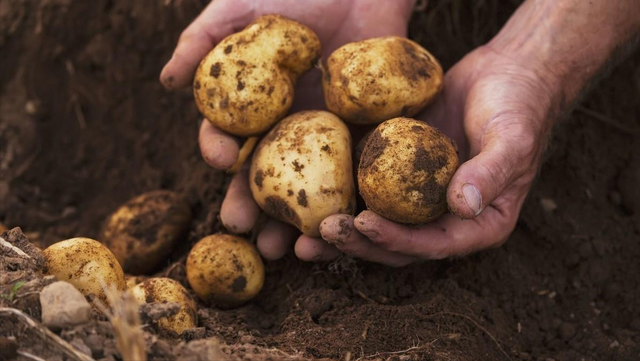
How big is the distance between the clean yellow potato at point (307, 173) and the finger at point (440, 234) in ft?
0.62

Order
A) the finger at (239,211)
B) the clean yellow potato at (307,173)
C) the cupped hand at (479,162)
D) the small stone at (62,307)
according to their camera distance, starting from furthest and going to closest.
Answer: the finger at (239,211)
the clean yellow potato at (307,173)
the cupped hand at (479,162)
the small stone at (62,307)

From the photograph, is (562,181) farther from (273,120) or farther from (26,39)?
(26,39)

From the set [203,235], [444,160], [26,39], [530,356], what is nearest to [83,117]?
[26,39]

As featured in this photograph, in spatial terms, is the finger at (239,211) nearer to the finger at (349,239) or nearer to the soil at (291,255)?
the soil at (291,255)

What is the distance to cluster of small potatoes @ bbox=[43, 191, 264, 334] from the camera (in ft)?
6.70

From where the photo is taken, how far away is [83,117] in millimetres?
3631

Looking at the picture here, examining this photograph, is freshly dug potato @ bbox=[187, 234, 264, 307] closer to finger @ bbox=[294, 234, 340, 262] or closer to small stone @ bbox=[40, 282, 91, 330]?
finger @ bbox=[294, 234, 340, 262]

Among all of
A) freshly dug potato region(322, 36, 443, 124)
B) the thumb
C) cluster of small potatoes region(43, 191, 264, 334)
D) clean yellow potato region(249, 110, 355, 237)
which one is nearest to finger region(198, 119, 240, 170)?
clean yellow potato region(249, 110, 355, 237)

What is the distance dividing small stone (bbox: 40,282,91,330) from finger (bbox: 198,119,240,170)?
91 cm

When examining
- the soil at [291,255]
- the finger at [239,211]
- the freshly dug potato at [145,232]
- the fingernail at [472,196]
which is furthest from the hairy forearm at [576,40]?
the freshly dug potato at [145,232]

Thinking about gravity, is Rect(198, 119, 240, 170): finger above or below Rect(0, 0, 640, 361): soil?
above

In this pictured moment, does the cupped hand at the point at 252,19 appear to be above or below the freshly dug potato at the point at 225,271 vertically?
above

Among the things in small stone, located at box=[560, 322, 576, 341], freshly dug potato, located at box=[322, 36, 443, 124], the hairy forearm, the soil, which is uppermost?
freshly dug potato, located at box=[322, 36, 443, 124]

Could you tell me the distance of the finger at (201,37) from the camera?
272cm
